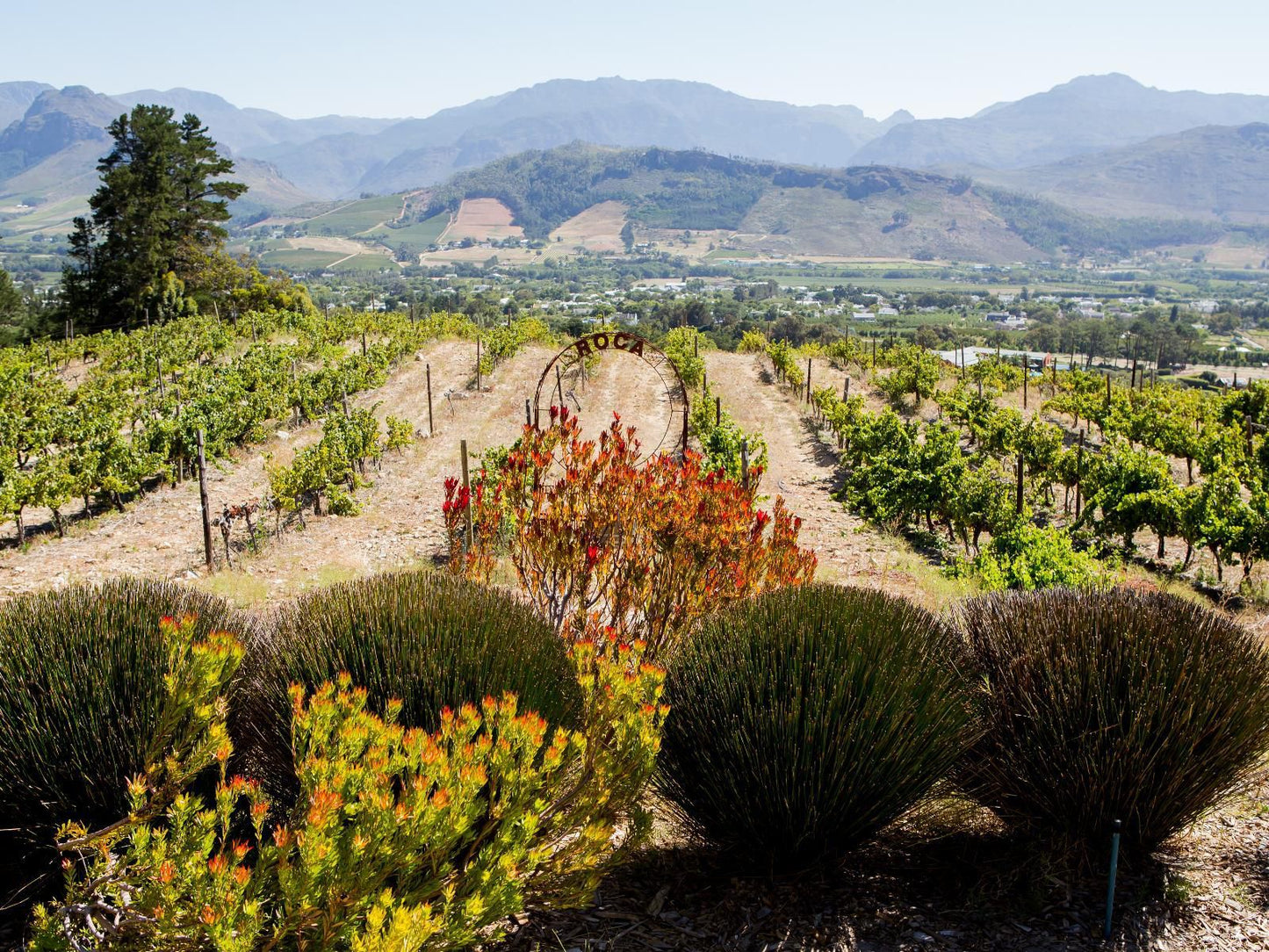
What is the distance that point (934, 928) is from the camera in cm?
409

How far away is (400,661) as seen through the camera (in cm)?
395

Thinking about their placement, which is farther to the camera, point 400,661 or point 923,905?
point 923,905

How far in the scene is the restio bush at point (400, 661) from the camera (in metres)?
3.93

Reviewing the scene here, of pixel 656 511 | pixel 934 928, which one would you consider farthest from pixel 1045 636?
pixel 656 511

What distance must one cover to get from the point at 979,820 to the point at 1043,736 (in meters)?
0.81

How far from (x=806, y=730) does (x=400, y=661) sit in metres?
1.83

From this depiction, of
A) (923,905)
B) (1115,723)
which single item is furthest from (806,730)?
(1115,723)

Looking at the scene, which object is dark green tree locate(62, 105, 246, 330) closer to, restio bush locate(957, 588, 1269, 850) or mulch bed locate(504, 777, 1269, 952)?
mulch bed locate(504, 777, 1269, 952)

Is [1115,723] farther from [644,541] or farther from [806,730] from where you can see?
[644,541]

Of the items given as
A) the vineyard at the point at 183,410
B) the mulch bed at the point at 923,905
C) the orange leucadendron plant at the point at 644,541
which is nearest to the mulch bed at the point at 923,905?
the mulch bed at the point at 923,905

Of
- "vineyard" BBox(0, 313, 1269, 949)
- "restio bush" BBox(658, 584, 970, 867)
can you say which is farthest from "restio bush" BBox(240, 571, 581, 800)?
"restio bush" BBox(658, 584, 970, 867)

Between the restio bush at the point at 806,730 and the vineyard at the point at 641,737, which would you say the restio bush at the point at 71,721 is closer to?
the vineyard at the point at 641,737

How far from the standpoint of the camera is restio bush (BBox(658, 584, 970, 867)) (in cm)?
398

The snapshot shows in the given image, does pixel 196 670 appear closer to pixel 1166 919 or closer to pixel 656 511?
pixel 656 511
